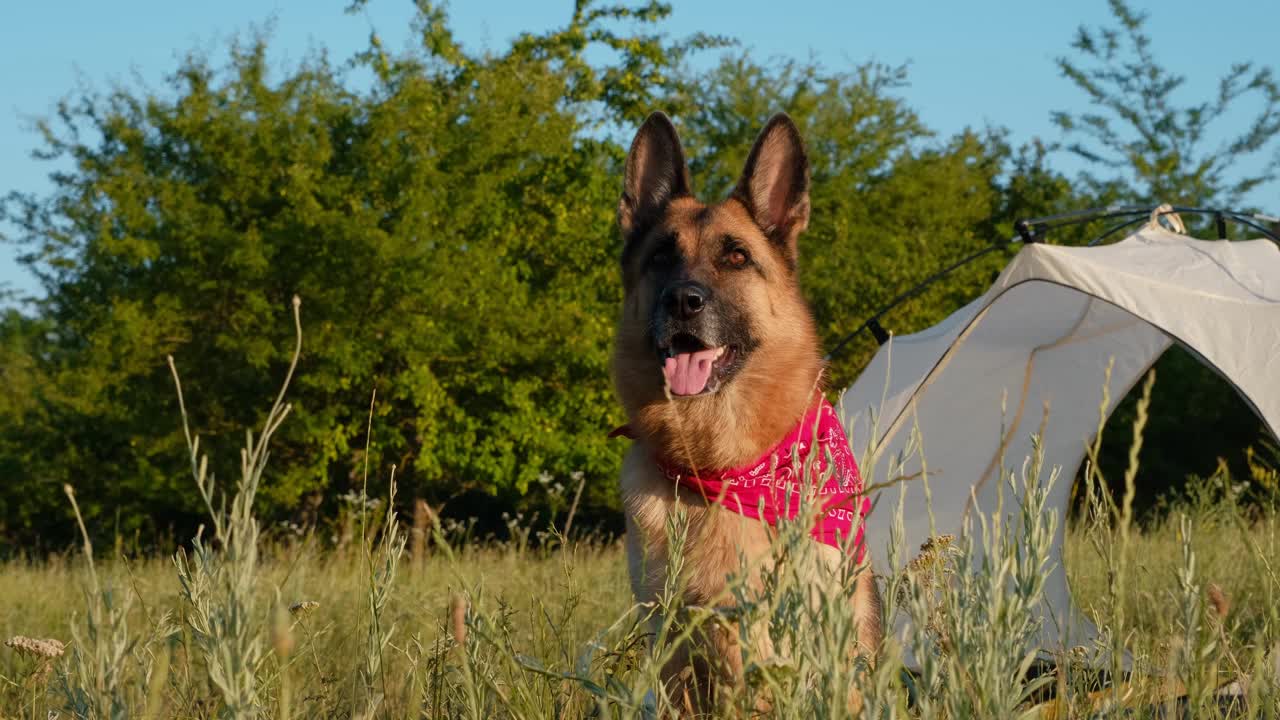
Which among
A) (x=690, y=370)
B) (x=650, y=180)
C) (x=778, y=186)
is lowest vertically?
(x=690, y=370)

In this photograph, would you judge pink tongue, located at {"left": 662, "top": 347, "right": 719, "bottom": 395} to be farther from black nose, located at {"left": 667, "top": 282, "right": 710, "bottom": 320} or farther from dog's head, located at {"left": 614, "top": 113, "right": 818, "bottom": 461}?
black nose, located at {"left": 667, "top": 282, "right": 710, "bottom": 320}

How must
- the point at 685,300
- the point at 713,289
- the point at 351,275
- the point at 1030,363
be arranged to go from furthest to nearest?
1. the point at 351,275
2. the point at 1030,363
3. the point at 713,289
4. the point at 685,300

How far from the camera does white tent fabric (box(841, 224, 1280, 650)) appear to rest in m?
4.91

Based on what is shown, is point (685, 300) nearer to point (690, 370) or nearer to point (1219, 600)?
point (690, 370)

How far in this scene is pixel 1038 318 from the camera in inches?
252

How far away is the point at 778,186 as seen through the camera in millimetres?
4238

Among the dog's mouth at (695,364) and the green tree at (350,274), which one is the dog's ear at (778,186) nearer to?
the dog's mouth at (695,364)

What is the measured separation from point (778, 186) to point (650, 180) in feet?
1.84

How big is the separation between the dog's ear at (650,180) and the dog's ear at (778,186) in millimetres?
282

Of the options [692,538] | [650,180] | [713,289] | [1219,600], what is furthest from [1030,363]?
[1219,600]

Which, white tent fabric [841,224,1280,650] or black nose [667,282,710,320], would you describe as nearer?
black nose [667,282,710,320]

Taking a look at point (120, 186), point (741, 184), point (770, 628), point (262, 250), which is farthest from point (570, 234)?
point (770, 628)

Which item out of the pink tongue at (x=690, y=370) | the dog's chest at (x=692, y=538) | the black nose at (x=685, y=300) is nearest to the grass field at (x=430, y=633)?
the dog's chest at (x=692, y=538)

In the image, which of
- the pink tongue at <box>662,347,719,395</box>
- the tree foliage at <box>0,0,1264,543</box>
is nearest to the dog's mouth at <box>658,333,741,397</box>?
the pink tongue at <box>662,347,719,395</box>
